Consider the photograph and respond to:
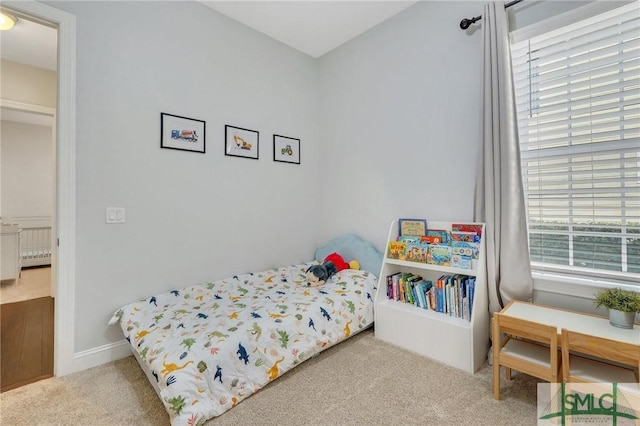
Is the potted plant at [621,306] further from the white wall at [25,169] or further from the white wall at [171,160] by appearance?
the white wall at [25,169]

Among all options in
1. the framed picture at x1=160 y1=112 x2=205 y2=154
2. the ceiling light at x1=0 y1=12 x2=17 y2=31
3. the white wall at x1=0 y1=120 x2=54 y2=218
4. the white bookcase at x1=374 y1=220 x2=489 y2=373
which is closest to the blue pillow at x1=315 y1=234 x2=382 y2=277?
the white bookcase at x1=374 y1=220 x2=489 y2=373

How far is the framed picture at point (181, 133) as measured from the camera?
228 cm

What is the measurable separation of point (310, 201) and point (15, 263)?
426 centimetres

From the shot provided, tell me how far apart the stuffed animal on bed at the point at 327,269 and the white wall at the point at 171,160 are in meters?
0.55

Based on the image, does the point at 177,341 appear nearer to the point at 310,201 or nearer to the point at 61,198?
the point at 61,198

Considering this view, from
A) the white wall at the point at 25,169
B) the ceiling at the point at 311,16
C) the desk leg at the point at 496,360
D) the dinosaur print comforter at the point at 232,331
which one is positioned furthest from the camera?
the white wall at the point at 25,169

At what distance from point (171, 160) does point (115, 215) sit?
58 centimetres

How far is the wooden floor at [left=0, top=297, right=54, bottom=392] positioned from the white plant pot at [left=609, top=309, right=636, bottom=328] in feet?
10.5

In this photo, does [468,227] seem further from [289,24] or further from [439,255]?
[289,24]

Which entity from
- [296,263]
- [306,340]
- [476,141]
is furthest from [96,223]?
[476,141]

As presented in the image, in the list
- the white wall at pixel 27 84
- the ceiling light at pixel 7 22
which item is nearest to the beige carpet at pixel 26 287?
the white wall at pixel 27 84
